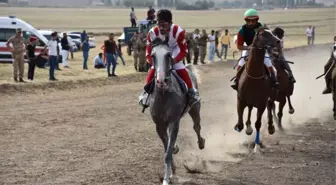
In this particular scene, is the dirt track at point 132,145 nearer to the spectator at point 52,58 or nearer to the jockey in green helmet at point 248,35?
the jockey in green helmet at point 248,35

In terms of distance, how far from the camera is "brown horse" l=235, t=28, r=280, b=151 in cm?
1280

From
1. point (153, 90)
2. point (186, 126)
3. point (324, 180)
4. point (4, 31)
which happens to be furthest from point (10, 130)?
point (4, 31)

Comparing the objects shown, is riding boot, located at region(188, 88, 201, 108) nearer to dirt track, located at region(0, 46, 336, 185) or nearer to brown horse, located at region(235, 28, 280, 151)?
dirt track, located at region(0, 46, 336, 185)

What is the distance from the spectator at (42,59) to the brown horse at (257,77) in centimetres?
1602

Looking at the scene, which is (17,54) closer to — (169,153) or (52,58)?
(52,58)

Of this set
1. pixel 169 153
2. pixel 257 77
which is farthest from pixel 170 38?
pixel 257 77

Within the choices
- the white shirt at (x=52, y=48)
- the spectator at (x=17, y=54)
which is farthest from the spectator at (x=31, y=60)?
→ the white shirt at (x=52, y=48)

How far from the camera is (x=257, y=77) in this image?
43.0ft

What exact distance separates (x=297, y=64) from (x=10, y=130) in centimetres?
2561

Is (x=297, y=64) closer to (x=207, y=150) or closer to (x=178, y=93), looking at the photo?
(x=207, y=150)

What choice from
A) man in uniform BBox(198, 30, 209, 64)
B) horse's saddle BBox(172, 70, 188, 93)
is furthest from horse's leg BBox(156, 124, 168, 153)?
man in uniform BBox(198, 30, 209, 64)

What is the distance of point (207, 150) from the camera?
13.3 metres

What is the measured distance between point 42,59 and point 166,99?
62.6ft

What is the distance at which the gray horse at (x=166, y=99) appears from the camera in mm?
9586
